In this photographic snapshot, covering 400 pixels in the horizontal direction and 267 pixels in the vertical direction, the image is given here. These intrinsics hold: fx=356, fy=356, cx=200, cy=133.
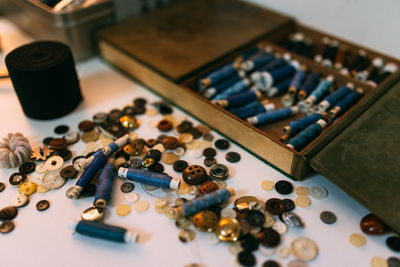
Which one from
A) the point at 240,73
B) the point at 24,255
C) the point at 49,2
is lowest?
the point at 24,255

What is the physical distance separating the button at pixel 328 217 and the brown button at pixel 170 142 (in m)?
0.55

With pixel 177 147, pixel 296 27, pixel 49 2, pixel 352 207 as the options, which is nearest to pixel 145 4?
pixel 49 2

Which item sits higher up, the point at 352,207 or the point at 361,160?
the point at 361,160

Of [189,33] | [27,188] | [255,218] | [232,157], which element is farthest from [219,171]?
[189,33]

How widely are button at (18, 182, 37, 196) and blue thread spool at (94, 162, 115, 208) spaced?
8.7 inches

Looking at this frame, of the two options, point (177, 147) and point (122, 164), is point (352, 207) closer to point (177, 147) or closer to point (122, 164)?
point (177, 147)

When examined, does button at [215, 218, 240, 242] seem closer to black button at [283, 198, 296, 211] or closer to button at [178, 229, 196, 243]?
button at [178, 229, 196, 243]

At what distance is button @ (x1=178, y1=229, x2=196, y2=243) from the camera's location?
1.03 metres

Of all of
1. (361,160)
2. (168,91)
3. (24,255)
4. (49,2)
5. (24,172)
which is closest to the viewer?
(24,255)

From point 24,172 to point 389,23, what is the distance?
157 cm

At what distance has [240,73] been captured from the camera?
1.56 metres

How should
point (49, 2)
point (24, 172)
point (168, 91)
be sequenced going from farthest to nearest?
point (49, 2)
point (168, 91)
point (24, 172)

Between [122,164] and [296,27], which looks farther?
[296,27]

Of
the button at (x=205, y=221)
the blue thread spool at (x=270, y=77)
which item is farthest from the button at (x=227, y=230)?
the blue thread spool at (x=270, y=77)
